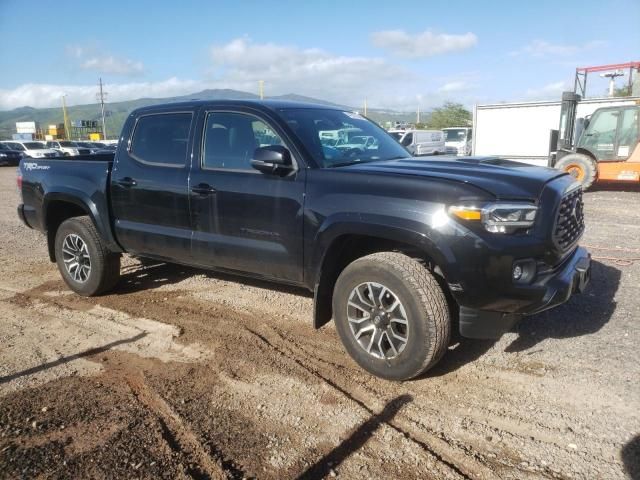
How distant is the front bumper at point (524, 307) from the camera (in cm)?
297

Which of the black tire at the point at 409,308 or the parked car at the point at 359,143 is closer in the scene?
the black tire at the point at 409,308

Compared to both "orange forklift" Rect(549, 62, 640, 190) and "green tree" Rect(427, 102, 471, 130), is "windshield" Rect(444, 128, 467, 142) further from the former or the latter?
"green tree" Rect(427, 102, 471, 130)

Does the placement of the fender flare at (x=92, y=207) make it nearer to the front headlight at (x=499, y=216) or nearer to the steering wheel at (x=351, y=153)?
the steering wheel at (x=351, y=153)

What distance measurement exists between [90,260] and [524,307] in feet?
13.7

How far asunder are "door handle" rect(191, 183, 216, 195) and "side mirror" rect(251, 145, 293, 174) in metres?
0.53

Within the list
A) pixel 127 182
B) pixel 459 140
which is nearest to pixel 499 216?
pixel 127 182

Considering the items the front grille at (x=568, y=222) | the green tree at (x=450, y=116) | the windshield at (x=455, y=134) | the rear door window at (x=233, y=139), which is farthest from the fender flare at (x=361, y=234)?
the green tree at (x=450, y=116)

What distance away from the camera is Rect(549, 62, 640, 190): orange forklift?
12.9 metres

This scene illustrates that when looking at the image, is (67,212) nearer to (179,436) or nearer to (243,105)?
(243,105)

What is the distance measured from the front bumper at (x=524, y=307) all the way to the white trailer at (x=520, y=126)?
14.1m

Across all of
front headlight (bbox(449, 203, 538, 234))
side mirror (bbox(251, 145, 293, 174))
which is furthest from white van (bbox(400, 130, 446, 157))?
front headlight (bbox(449, 203, 538, 234))

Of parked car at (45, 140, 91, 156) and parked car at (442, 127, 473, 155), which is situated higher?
parked car at (442, 127, 473, 155)

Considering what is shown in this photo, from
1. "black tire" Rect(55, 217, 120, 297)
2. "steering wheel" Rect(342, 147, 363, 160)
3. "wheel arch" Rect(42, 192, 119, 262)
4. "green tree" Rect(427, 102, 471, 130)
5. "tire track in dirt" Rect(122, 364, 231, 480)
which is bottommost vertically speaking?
"tire track in dirt" Rect(122, 364, 231, 480)

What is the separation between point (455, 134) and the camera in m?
27.1
